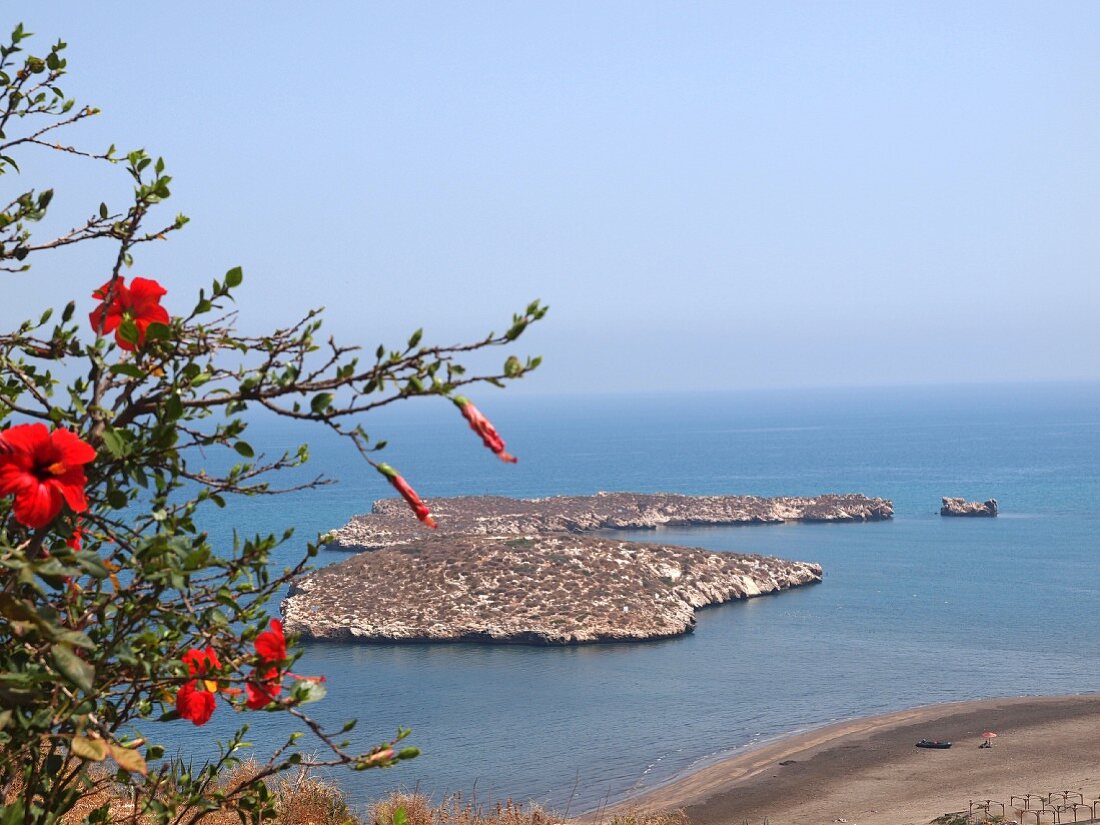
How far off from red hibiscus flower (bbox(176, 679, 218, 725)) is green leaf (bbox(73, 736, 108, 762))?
1.02 meters

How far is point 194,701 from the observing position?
381cm

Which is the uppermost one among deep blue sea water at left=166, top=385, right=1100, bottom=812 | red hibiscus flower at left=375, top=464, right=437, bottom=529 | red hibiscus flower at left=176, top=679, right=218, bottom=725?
red hibiscus flower at left=375, top=464, right=437, bottom=529

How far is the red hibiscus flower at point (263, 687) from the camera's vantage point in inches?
146

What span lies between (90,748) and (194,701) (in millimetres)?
1103

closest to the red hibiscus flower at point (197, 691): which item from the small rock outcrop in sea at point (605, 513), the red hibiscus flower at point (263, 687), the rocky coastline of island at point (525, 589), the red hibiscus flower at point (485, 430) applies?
the red hibiscus flower at point (263, 687)

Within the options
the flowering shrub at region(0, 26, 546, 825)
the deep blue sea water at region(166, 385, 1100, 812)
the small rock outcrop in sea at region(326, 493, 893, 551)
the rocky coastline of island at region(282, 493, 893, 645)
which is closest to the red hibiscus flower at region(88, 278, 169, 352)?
the flowering shrub at region(0, 26, 546, 825)

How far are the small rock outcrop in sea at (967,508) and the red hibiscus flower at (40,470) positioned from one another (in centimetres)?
9255

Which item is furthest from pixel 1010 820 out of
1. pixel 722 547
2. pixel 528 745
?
pixel 722 547

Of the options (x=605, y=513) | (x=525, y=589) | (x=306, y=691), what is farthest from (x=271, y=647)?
(x=605, y=513)

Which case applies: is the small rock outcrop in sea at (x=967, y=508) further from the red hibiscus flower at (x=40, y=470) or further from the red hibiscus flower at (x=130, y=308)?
the red hibiscus flower at (x=40, y=470)

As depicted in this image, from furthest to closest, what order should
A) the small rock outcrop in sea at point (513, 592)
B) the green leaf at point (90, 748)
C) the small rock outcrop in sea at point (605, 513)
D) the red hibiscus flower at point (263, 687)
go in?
the small rock outcrop in sea at point (605, 513) < the small rock outcrop in sea at point (513, 592) < the red hibiscus flower at point (263, 687) < the green leaf at point (90, 748)

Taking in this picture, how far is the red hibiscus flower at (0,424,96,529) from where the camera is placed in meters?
2.90

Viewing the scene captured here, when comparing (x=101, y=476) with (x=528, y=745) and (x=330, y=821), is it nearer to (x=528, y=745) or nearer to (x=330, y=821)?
(x=330, y=821)

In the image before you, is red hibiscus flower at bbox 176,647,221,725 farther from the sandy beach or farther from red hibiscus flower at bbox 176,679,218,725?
the sandy beach
